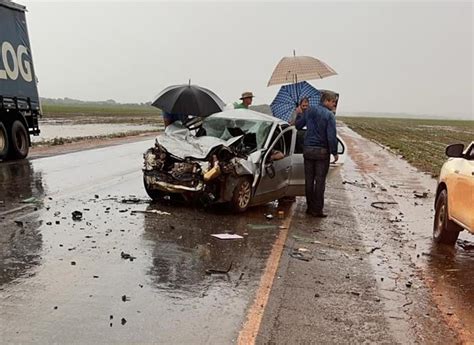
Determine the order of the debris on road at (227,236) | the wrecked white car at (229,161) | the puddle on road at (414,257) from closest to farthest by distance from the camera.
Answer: the puddle on road at (414,257)
the debris on road at (227,236)
the wrecked white car at (229,161)

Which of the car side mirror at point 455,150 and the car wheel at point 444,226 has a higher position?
the car side mirror at point 455,150

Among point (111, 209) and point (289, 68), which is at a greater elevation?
point (289, 68)

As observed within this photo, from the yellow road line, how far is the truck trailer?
38.2 feet

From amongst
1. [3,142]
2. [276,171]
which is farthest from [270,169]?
[3,142]

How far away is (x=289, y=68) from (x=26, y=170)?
695cm

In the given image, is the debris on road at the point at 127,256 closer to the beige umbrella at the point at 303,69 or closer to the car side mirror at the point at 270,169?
the car side mirror at the point at 270,169

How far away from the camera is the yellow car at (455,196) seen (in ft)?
22.9

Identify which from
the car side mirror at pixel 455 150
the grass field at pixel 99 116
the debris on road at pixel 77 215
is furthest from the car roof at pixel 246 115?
the grass field at pixel 99 116

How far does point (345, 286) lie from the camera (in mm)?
6055

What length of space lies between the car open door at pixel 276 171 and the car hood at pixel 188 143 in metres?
0.66

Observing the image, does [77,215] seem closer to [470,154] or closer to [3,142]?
[470,154]

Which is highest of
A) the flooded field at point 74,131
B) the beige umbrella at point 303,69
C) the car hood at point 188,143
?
the beige umbrella at point 303,69

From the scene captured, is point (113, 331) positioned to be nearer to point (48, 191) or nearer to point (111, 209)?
point (111, 209)

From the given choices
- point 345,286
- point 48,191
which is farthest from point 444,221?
point 48,191
